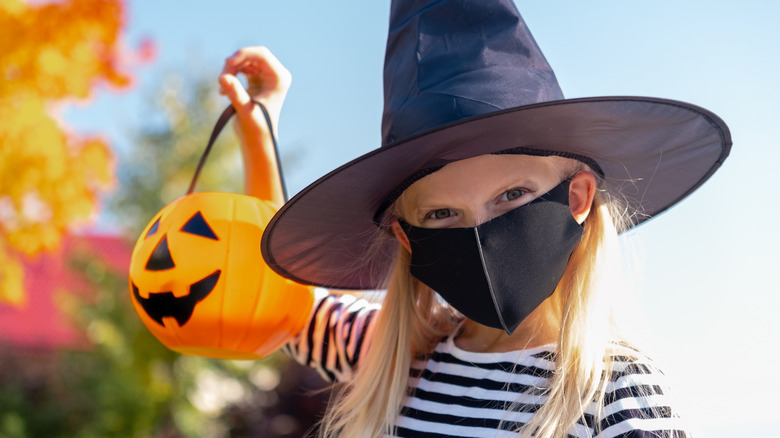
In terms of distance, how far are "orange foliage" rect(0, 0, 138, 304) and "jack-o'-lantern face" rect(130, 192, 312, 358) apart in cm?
551

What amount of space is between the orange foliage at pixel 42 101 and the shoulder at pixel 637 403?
668cm

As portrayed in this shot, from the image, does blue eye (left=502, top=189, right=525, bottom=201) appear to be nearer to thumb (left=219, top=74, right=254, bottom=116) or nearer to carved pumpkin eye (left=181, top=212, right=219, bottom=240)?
carved pumpkin eye (left=181, top=212, right=219, bottom=240)

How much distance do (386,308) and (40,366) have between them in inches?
424

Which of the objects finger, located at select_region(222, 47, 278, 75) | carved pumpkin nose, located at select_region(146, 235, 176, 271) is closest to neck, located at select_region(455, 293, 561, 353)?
carved pumpkin nose, located at select_region(146, 235, 176, 271)

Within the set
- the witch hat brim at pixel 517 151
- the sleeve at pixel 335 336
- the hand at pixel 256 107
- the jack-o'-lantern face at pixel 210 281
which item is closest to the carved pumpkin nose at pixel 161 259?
the jack-o'-lantern face at pixel 210 281

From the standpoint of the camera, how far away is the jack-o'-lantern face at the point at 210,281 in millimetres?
2076

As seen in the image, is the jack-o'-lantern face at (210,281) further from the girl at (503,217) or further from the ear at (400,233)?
the ear at (400,233)

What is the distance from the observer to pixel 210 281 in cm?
208

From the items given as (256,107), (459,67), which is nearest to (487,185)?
(459,67)

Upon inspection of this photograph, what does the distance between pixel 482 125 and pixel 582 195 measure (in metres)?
0.46

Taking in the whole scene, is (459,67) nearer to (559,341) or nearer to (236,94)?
(559,341)

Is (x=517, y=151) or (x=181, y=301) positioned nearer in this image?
(x=517, y=151)

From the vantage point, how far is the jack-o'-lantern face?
2076 millimetres

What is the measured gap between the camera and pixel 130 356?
32.6ft
